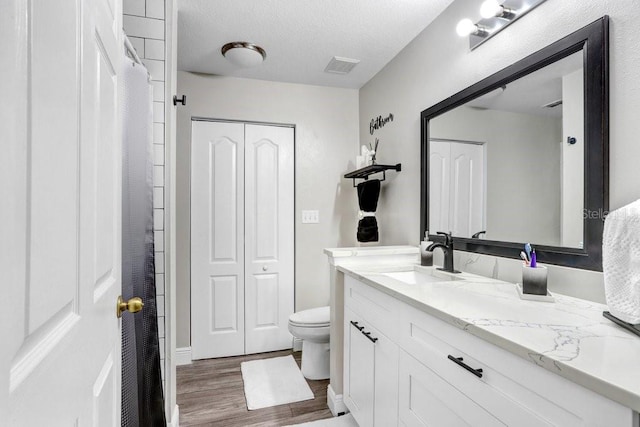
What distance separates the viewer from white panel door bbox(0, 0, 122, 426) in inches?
13.4

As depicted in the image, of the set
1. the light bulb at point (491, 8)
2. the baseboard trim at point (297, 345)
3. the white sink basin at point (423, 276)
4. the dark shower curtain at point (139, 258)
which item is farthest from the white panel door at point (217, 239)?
the light bulb at point (491, 8)

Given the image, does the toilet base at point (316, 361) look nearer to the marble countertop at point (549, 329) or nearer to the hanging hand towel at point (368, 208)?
the hanging hand towel at point (368, 208)

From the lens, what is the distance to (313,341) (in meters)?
2.33

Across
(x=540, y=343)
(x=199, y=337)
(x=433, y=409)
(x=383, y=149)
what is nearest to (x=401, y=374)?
(x=433, y=409)

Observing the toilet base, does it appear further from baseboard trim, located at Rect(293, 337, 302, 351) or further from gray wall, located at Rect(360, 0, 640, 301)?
gray wall, located at Rect(360, 0, 640, 301)

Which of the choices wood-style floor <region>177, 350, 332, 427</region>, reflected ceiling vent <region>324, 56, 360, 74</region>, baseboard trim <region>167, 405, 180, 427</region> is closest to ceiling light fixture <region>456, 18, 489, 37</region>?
reflected ceiling vent <region>324, 56, 360, 74</region>

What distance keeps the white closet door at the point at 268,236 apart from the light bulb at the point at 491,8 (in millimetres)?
1778

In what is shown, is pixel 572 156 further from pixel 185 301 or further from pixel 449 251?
pixel 185 301

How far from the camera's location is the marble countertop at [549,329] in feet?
2.01

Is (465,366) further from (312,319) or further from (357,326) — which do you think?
(312,319)

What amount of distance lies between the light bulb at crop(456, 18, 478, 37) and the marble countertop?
122 cm

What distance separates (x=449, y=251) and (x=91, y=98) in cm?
158

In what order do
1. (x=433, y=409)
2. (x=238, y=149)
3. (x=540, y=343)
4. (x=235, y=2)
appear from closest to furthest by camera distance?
(x=540, y=343) < (x=433, y=409) < (x=235, y=2) < (x=238, y=149)

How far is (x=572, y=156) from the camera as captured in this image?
121 cm
